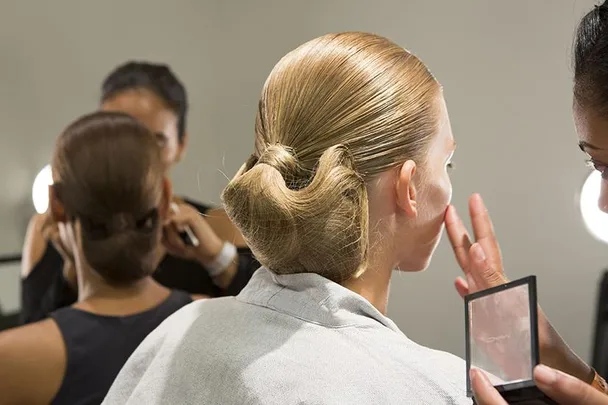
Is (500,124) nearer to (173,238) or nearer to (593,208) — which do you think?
(593,208)

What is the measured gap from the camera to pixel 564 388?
0.66 m

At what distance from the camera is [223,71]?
243 centimetres

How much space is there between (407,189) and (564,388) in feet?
1.07

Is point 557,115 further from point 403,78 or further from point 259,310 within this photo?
point 259,310

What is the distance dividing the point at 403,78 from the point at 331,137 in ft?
0.38

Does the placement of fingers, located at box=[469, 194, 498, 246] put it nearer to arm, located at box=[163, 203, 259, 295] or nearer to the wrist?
the wrist

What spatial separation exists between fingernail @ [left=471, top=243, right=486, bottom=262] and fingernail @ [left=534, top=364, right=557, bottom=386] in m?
0.33

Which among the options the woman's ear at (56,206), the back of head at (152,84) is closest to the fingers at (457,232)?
the woman's ear at (56,206)

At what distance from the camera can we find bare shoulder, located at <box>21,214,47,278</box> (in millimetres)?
1778

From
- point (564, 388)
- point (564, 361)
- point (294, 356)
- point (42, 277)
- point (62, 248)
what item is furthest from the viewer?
point (42, 277)

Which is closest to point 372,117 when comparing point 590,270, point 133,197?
point 133,197

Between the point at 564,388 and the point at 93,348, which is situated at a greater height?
the point at 564,388

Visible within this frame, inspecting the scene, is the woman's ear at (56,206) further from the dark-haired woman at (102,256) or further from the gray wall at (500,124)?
the gray wall at (500,124)

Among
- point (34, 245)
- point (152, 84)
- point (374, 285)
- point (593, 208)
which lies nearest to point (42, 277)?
point (34, 245)
